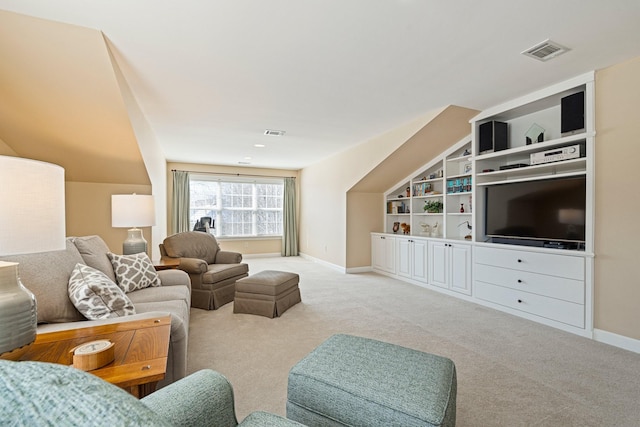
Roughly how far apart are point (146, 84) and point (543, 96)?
419 cm

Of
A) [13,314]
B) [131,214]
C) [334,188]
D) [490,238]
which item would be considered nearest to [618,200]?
[490,238]

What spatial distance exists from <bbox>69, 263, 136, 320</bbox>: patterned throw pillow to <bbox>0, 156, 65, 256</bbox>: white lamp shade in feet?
2.41

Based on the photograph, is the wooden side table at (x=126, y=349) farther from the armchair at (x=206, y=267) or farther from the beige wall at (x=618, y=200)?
the beige wall at (x=618, y=200)

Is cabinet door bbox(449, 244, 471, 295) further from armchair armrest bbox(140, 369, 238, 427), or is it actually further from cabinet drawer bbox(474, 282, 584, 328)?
armchair armrest bbox(140, 369, 238, 427)

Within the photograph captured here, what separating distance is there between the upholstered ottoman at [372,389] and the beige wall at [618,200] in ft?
7.79

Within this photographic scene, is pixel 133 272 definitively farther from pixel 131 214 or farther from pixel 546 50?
pixel 546 50

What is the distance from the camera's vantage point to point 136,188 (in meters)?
4.55

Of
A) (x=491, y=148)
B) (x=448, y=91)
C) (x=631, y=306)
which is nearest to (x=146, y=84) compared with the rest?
(x=448, y=91)

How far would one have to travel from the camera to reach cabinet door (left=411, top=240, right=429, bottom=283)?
4969 mm

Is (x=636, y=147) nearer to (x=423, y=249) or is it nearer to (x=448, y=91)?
(x=448, y=91)

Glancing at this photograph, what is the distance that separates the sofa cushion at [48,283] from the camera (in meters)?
1.59

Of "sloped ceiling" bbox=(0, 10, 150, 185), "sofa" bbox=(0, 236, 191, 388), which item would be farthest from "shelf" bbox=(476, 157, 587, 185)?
"sloped ceiling" bbox=(0, 10, 150, 185)

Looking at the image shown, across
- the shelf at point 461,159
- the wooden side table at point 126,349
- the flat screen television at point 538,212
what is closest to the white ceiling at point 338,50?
the shelf at point 461,159

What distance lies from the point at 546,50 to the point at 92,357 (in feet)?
11.7
